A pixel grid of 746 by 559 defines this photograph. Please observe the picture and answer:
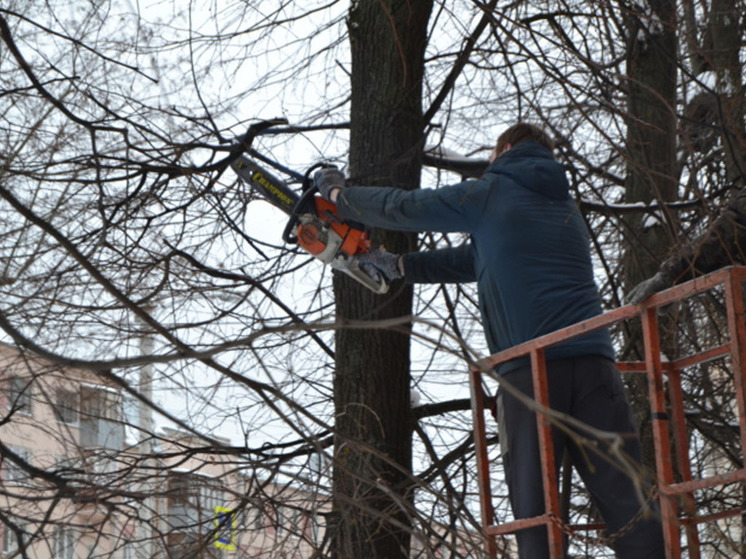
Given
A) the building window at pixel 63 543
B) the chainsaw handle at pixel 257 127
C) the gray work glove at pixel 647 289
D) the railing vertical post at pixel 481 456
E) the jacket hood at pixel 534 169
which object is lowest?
the building window at pixel 63 543

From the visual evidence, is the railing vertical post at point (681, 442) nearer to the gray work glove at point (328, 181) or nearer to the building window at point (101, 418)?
the gray work glove at point (328, 181)

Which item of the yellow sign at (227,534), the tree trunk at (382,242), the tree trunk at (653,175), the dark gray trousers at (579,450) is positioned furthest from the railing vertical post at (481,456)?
the tree trunk at (653,175)

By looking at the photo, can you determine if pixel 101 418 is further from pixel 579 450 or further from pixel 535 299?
pixel 579 450

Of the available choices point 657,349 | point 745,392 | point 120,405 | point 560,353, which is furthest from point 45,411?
point 745,392

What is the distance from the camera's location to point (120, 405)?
5.48 m

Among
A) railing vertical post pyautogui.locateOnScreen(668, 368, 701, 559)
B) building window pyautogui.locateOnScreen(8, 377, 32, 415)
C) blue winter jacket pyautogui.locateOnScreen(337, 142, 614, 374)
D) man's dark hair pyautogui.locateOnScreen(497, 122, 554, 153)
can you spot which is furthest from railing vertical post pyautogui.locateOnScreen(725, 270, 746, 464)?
building window pyautogui.locateOnScreen(8, 377, 32, 415)

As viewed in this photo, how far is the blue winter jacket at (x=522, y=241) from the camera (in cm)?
388

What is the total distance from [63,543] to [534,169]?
9.42ft

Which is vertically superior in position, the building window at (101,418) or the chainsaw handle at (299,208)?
the chainsaw handle at (299,208)

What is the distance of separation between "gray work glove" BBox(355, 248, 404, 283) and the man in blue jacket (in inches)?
17.6

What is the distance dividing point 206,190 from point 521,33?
6.14ft

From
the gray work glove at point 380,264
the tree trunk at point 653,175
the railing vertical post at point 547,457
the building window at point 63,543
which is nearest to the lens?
the railing vertical post at point 547,457

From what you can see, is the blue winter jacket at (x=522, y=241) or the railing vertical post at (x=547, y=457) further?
the blue winter jacket at (x=522, y=241)

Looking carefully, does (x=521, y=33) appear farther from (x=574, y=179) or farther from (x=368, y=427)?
(x=368, y=427)
